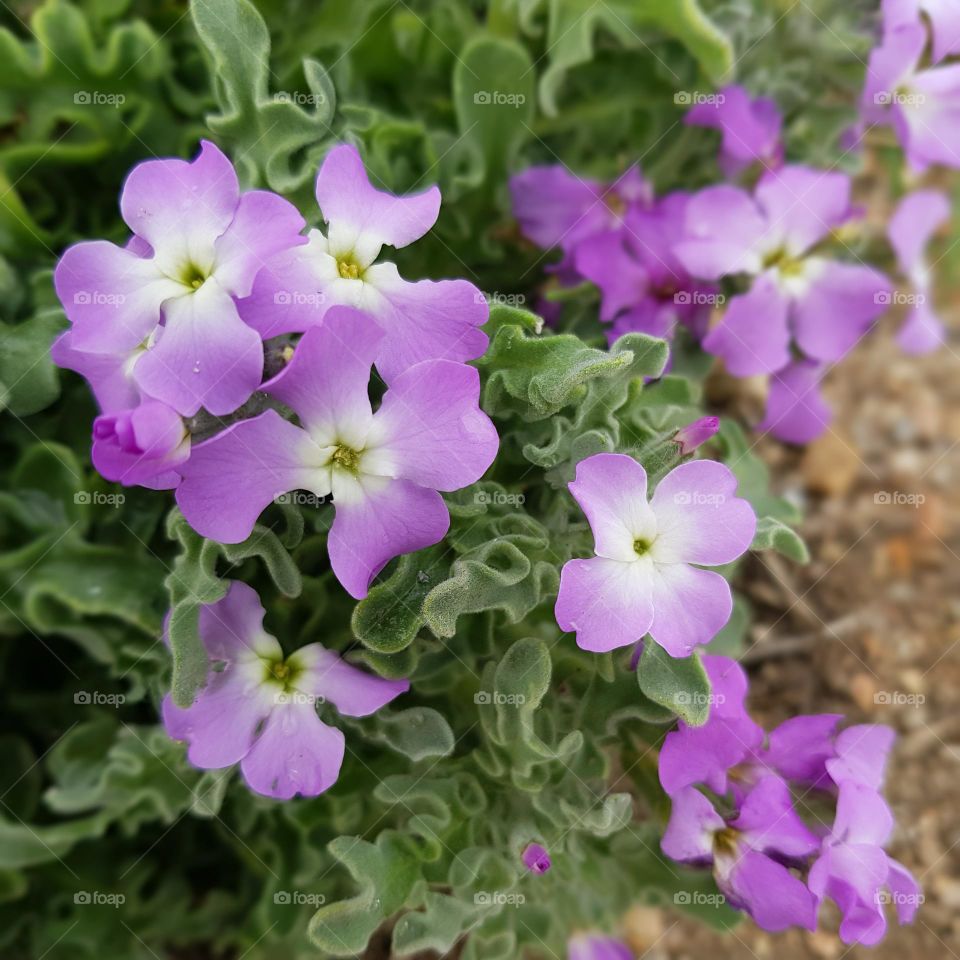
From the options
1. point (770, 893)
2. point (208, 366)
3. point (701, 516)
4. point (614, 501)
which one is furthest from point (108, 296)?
point (770, 893)

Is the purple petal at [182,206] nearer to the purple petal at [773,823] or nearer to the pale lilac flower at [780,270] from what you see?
the pale lilac flower at [780,270]

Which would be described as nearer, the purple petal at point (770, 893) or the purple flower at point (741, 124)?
the purple petal at point (770, 893)

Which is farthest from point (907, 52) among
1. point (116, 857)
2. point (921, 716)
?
point (116, 857)

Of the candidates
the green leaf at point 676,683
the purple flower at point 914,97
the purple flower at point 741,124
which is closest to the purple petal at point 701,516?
the green leaf at point 676,683

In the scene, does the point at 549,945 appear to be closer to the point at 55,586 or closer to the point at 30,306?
the point at 55,586

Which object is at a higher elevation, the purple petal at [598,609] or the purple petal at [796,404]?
the purple petal at [598,609]

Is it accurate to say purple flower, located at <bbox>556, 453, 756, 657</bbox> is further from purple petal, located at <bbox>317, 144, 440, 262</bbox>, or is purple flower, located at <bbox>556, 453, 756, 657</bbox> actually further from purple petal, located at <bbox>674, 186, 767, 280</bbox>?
purple petal, located at <bbox>674, 186, 767, 280</bbox>

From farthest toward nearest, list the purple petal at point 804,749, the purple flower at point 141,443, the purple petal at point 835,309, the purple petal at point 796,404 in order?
the purple petal at point 796,404 → the purple petal at point 835,309 → the purple petal at point 804,749 → the purple flower at point 141,443
